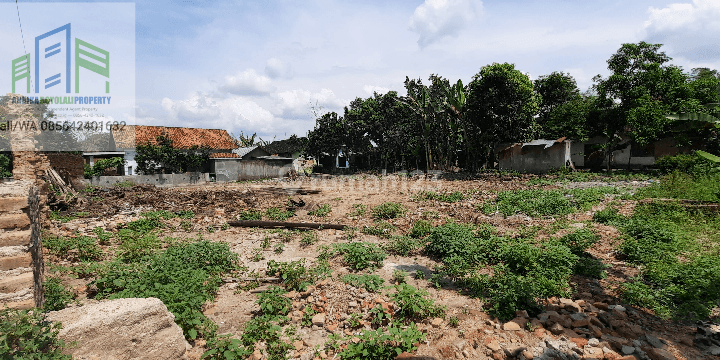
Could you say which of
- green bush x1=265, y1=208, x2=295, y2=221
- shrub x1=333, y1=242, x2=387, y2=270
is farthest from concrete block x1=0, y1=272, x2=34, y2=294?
green bush x1=265, y1=208, x2=295, y2=221

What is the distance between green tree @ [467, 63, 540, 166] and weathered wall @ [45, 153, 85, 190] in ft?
68.3

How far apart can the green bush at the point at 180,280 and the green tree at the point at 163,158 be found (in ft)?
59.8

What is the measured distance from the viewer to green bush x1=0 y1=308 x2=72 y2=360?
2.25 meters

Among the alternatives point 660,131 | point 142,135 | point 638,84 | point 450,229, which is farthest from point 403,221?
point 142,135

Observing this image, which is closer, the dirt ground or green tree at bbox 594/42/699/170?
the dirt ground

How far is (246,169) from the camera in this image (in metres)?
23.6

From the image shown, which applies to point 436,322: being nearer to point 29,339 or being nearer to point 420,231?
point 29,339

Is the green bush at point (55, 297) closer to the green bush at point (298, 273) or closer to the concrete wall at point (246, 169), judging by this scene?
the green bush at point (298, 273)

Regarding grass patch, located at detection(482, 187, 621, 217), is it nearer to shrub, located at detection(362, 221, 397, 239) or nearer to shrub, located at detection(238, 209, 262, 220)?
shrub, located at detection(362, 221, 397, 239)

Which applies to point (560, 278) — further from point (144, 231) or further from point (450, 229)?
point (144, 231)

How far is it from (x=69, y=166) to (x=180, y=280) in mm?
13779

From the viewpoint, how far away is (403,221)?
29.3 feet

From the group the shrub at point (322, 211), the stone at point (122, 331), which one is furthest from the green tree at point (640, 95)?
the stone at point (122, 331)

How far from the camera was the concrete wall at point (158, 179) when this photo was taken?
1791 cm
